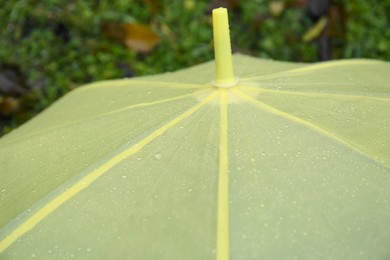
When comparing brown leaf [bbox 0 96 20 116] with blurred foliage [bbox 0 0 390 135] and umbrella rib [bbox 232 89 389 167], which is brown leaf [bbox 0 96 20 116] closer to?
blurred foliage [bbox 0 0 390 135]

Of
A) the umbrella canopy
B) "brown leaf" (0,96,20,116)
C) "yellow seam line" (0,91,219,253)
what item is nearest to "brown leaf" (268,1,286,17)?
"brown leaf" (0,96,20,116)

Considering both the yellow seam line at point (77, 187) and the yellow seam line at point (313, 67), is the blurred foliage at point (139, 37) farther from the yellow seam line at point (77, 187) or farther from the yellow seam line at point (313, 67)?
the yellow seam line at point (77, 187)

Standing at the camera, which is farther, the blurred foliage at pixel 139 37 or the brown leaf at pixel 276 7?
the brown leaf at pixel 276 7

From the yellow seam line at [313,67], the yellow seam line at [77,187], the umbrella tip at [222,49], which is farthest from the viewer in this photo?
the yellow seam line at [313,67]

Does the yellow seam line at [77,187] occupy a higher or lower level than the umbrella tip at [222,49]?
lower

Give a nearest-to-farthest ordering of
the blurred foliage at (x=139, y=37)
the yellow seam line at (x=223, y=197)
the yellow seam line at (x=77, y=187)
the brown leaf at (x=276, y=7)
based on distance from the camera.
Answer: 1. the yellow seam line at (x=223, y=197)
2. the yellow seam line at (x=77, y=187)
3. the blurred foliage at (x=139, y=37)
4. the brown leaf at (x=276, y=7)

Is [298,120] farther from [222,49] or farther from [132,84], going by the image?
[132,84]

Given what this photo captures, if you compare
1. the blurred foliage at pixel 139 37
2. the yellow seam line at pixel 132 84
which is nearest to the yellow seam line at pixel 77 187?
the yellow seam line at pixel 132 84

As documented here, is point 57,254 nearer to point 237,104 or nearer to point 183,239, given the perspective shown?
point 183,239
